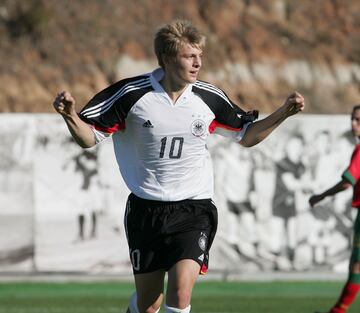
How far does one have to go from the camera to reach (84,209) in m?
14.2

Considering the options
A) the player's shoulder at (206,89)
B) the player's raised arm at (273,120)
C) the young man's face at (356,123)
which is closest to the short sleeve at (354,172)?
the young man's face at (356,123)

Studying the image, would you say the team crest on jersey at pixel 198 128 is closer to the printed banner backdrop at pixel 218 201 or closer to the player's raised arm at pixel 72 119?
the player's raised arm at pixel 72 119

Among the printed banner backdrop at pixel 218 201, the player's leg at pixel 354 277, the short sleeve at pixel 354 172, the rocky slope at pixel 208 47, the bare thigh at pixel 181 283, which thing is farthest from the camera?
the rocky slope at pixel 208 47

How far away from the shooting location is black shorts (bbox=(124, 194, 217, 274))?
638cm

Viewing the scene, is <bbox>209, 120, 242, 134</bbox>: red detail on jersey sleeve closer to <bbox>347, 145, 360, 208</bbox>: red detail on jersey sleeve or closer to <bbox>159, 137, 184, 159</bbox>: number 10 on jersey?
<bbox>159, 137, 184, 159</bbox>: number 10 on jersey

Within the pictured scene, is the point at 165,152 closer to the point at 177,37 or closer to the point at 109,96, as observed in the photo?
the point at 109,96

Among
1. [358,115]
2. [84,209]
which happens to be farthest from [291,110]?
[84,209]

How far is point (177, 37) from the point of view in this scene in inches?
247

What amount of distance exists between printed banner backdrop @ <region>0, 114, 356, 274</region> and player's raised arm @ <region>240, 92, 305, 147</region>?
757cm

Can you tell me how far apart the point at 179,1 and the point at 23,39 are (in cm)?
581

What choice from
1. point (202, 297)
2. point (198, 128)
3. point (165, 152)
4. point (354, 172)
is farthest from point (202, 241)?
point (202, 297)

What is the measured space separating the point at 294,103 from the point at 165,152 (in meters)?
0.86

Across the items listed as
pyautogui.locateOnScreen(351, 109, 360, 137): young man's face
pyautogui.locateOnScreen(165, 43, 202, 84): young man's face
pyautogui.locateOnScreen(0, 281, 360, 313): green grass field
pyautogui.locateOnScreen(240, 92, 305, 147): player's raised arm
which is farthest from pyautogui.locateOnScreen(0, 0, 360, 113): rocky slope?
pyautogui.locateOnScreen(165, 43, 202, 84): young man's face

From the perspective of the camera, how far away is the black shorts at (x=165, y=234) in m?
6.38
